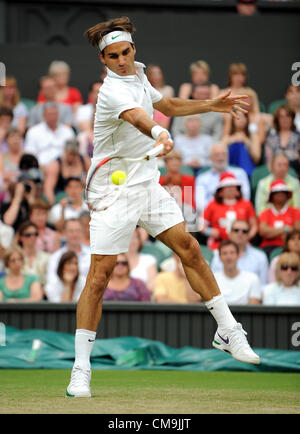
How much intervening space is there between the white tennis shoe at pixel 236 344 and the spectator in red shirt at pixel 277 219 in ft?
14.3

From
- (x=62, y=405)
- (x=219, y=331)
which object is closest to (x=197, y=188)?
(x=219, y=331)

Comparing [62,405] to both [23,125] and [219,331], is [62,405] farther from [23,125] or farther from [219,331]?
[23,125]

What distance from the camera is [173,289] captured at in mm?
9773

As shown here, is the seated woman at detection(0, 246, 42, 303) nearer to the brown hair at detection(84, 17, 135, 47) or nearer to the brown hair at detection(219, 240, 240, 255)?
the brown hair at detection(219, 240, 240, 255)

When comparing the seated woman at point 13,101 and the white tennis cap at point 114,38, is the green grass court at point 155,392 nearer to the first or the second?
the white tennis cap at point 114,38

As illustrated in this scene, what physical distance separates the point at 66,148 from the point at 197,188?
1.67 m

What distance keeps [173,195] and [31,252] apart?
1696 mm

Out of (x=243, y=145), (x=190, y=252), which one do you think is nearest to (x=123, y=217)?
(x=190, y=252)

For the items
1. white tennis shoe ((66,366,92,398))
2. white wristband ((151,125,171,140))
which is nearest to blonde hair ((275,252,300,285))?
white tennis shoe ((66,366,92,398))

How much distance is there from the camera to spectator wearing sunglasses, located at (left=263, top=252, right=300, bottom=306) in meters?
9.48

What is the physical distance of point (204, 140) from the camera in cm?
1197

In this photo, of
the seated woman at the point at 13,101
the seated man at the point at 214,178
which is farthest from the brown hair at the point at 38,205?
the seated woman at the point at 13,101

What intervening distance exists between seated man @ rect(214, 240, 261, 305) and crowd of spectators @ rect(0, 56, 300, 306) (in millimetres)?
10

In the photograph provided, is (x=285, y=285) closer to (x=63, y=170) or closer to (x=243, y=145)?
(x=243, y=145)
